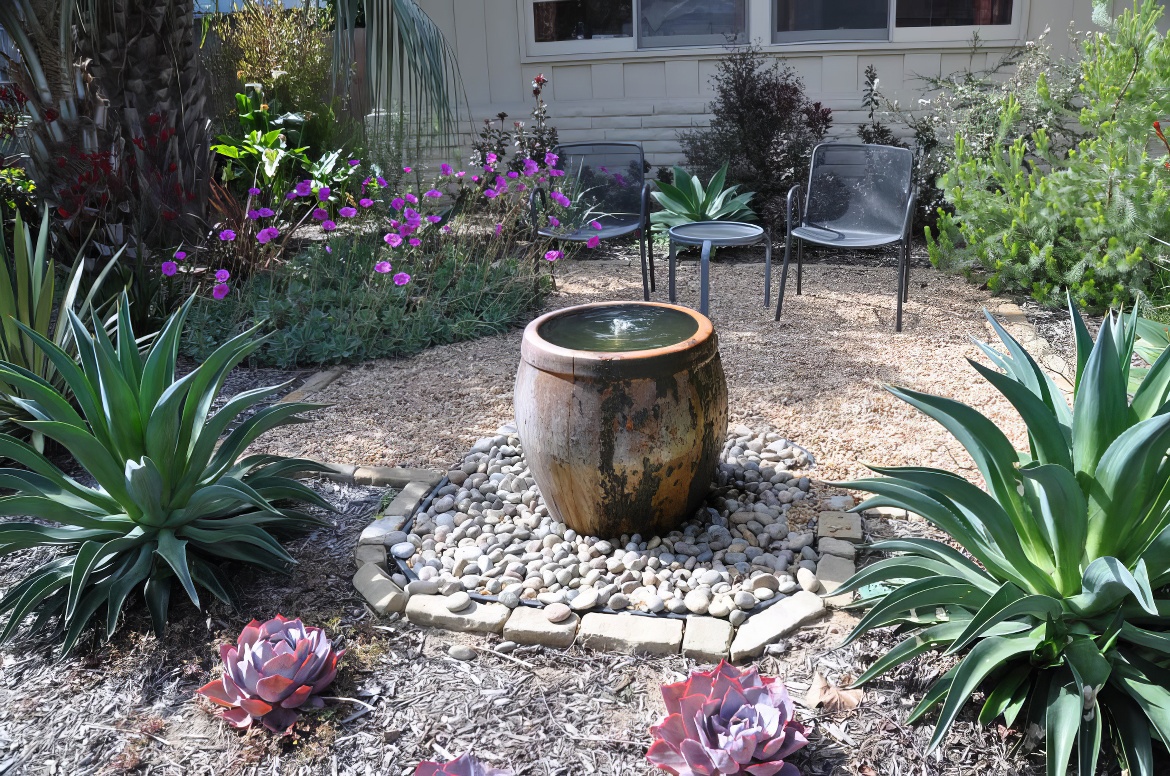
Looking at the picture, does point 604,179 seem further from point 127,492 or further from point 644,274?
point 127,492

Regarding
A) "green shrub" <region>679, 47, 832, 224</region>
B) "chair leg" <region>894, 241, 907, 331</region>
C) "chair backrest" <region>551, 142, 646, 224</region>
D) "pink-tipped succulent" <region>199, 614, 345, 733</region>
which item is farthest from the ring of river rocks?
"green shrub" <region>679, 47, 832, 224</region>

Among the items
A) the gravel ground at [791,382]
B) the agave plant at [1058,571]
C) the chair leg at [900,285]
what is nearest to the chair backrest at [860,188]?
the chair leg at [900,285]

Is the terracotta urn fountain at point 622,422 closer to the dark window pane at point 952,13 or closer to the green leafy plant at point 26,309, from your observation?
the green leafy plant at point 26,309

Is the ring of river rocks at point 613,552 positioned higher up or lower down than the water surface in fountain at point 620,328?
lower down

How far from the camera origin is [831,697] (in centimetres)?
214

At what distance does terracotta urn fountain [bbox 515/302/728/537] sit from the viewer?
268 cm

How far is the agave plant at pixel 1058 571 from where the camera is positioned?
1.79 metres

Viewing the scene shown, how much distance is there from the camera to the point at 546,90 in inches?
331

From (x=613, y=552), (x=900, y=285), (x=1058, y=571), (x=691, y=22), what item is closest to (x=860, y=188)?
(x=900, y=285)

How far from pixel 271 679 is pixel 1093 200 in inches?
Result: 193

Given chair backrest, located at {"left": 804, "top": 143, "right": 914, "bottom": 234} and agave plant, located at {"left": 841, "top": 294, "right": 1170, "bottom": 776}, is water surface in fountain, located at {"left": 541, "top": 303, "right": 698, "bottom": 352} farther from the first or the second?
chair backrest, located at {"left": 804, "top": 143, "right": 914, "bottom": 234}

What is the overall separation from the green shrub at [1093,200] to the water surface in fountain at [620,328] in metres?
2.92

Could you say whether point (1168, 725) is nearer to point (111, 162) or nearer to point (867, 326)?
point (867, 326)

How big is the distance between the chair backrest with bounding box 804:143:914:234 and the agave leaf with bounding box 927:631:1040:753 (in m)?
3.74
